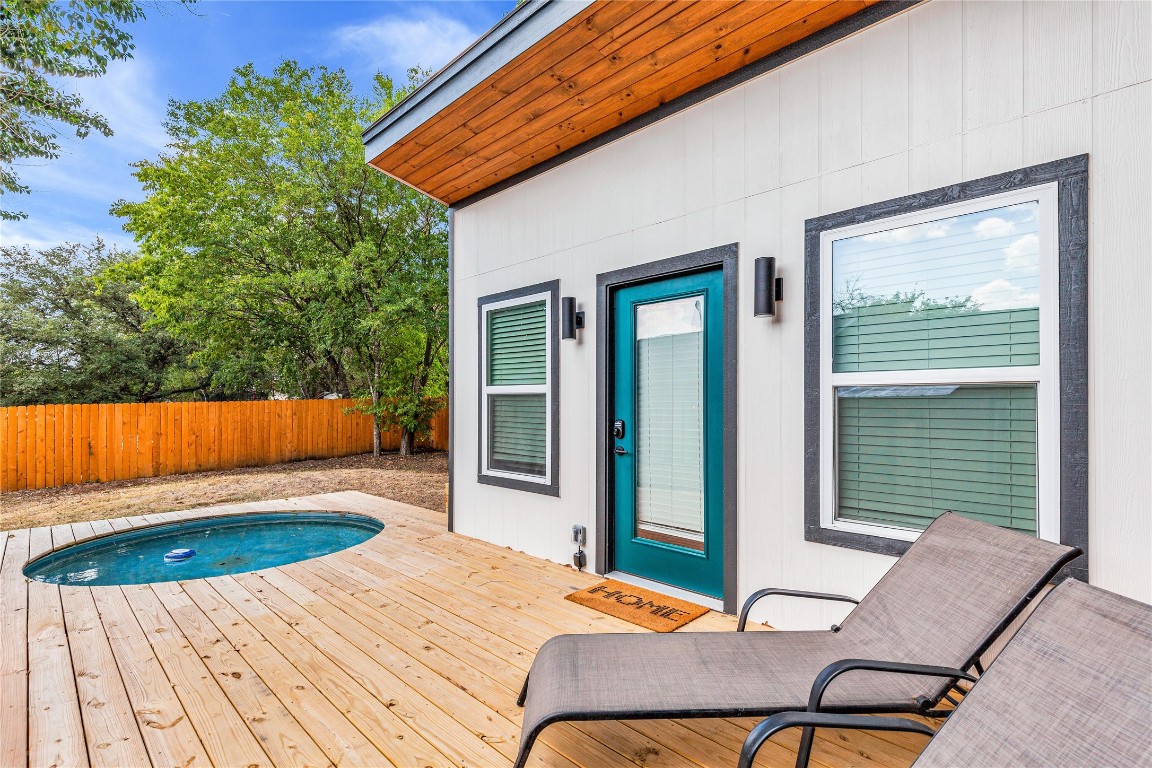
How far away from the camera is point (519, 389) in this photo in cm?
451

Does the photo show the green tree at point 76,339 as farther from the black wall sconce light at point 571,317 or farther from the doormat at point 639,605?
the doormat at point 639,605

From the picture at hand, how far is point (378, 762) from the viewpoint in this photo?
5.97 ft

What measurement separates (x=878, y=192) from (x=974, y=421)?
1106 mm

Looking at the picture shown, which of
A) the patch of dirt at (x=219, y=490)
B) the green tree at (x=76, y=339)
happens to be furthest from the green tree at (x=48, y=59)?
the green tree at (x=76, y=339)

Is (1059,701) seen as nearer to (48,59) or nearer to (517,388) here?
(517,388)

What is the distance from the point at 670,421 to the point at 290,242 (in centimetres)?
948

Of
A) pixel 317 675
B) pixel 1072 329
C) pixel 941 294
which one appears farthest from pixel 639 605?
pixel 1072 329

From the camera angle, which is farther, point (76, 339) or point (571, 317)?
point (76, 339)

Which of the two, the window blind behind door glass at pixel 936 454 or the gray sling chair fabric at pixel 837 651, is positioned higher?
the window blind behind door glass at pixel 936 454

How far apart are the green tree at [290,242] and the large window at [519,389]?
542 cm

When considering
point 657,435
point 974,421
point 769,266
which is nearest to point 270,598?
point 657,435

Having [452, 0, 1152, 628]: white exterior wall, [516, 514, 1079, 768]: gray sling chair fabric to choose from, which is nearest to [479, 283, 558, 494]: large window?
[452, 0, 1152, 628]: white exterior wall

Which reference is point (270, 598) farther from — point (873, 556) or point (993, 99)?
point (993, 99)

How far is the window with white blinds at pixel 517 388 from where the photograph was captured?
14.2ft
